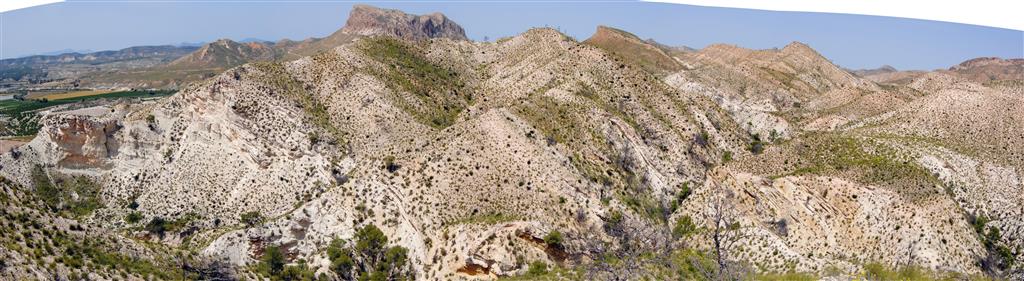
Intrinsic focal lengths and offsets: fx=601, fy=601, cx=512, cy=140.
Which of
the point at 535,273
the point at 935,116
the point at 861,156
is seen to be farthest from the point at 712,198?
the point at 935,116

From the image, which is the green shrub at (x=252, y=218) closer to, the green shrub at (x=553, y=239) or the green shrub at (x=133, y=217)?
the green shrub at (x=133, y=217)

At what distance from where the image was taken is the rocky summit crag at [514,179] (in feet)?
118

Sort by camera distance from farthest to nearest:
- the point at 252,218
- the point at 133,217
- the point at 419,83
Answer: the point at 419,83
the point at 133,217
the point at 252,218

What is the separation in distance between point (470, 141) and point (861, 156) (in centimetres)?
2856

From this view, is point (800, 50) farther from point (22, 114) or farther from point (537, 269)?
point (22, 114)

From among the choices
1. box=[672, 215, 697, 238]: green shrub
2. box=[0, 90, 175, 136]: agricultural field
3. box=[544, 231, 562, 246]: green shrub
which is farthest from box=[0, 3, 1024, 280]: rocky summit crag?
box=[0, 90, 175, 136]: agricultural field

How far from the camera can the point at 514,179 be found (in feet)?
135

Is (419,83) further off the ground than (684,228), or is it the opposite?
(419,83)

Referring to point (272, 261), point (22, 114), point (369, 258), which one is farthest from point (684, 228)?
point (22, 114)

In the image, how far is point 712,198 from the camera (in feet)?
144

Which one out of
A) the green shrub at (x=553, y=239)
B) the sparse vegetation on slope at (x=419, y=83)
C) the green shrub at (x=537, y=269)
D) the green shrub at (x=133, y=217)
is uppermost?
the sparse vegetation on slope at (x=419, y=83)

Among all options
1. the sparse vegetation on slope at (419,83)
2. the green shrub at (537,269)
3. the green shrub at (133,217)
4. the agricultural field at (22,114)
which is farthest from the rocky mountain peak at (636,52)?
the agricultural field at (22,114)

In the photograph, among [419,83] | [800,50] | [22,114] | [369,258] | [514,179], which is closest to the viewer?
[369,258]

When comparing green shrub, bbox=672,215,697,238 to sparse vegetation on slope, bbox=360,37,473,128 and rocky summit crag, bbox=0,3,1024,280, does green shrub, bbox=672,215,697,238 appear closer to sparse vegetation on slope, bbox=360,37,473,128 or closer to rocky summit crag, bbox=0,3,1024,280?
rocky summit crag, bbox=0,3,1024,280
